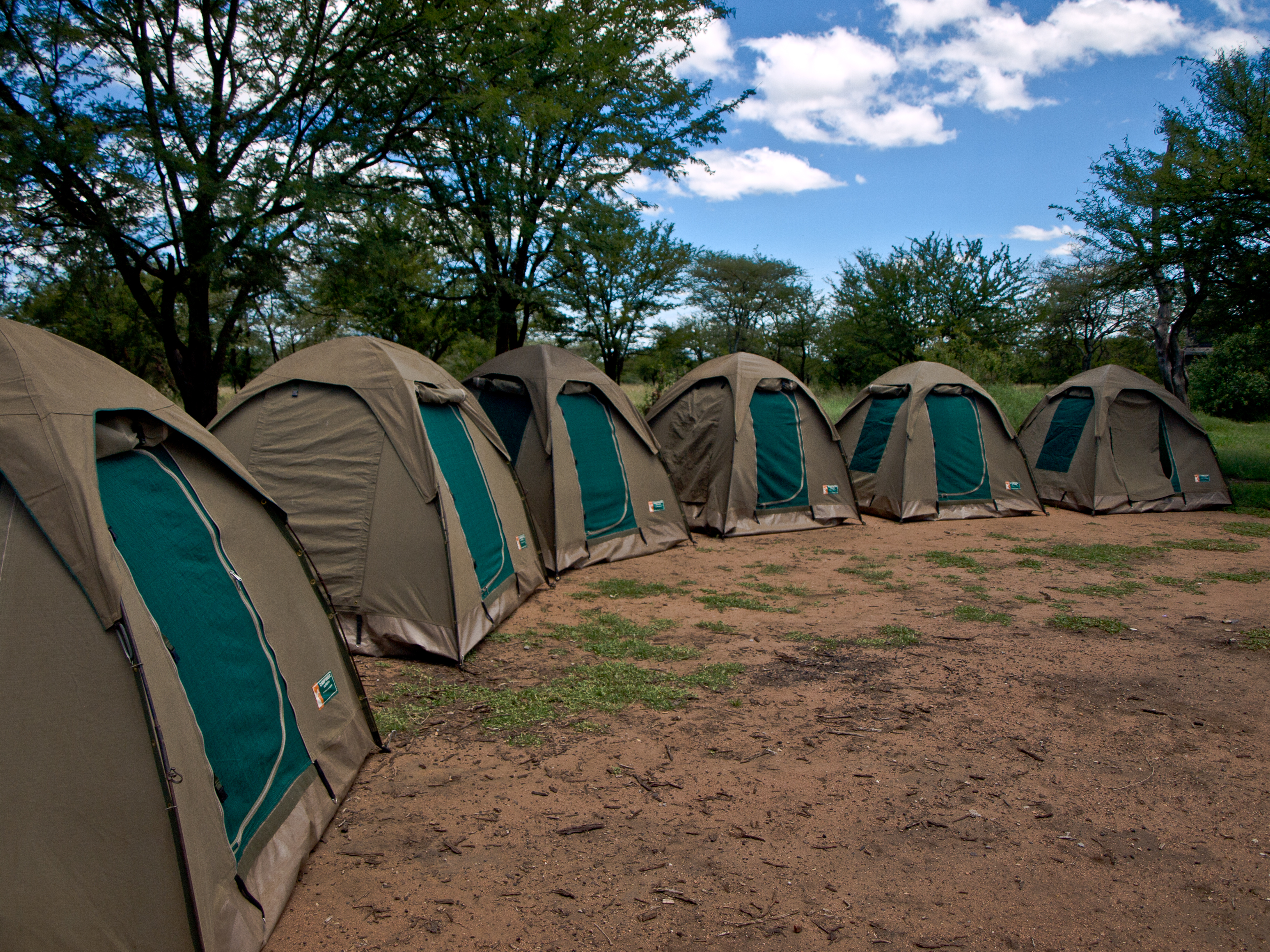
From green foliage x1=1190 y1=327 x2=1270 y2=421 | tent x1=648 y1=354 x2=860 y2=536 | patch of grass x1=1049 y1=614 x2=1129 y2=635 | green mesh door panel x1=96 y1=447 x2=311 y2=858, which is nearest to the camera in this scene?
green mesh door panel x1=96 y1=447 x2=311 y2=858

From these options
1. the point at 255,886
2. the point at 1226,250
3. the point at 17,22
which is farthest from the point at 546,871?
the point at 1226,250

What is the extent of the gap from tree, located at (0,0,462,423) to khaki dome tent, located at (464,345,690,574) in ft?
12.6

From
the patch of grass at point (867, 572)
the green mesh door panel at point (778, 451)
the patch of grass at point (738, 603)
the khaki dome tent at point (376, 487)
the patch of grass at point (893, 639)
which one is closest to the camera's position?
the khaki dome tent at point (376, 487)

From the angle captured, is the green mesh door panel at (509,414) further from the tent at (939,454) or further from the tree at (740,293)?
the tree at (740,293)

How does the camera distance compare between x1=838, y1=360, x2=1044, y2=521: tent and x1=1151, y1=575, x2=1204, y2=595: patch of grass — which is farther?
x1=838, y1=360, x2=1044, y2=521: tent

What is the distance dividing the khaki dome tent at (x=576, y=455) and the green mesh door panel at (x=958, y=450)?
4.25 meters

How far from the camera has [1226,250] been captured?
11.9m

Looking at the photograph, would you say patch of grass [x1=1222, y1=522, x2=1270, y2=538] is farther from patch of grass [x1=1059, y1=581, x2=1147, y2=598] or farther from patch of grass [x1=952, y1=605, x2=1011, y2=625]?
patch of grass [x1=952, y1=605, x2=1011, y2=625]

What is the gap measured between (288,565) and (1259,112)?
50.0 feet

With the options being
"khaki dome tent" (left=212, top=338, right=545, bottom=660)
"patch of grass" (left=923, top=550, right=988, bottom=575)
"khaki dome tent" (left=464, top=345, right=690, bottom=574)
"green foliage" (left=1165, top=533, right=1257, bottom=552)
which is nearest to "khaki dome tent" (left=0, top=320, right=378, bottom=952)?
"khaki dome tent" (left=212, top=338, right=545, bottom=660)

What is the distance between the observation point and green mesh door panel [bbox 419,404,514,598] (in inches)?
221

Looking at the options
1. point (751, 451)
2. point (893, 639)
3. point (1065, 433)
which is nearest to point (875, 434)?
point (751, 451)

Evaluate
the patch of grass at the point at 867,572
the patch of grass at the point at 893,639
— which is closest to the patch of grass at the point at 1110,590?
the patch of grass at the point at 867,572

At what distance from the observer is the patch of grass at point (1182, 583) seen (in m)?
6.79
